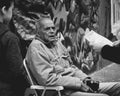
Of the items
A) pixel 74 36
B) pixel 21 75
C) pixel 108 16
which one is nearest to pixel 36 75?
pixel 21 75

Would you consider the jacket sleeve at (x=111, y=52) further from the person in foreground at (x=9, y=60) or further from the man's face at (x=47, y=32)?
the man's face at (x=47, y=32)

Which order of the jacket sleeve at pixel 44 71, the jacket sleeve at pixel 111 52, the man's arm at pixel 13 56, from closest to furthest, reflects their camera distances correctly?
the jacket sleeve at pixel 111 52
the man's arm at pixel 13 56
the jacket sleeve at pixel 44 71

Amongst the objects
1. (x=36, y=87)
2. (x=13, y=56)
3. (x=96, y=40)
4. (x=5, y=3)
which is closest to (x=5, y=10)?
(x=5, y=3)

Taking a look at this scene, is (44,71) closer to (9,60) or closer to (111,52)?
(9,60)

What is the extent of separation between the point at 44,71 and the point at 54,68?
0.72ft

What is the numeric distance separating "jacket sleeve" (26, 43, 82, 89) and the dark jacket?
0.41m

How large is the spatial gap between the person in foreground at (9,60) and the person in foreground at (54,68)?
0.45m

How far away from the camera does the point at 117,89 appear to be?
192 inches

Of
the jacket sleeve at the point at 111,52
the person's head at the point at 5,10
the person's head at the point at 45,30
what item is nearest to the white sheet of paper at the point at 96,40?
the jacket sleeve at the point at 111,52

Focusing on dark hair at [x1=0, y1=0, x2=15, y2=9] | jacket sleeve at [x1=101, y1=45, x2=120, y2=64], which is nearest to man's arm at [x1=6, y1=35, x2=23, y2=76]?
dark hair at [x1=0, y1=0, x2=15, y2=9]

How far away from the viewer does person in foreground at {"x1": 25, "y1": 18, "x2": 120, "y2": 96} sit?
4.38 metres

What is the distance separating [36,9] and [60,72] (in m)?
1.42

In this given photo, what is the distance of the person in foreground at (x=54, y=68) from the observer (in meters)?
4.38

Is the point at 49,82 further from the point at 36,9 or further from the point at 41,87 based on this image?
the point at 36,9
